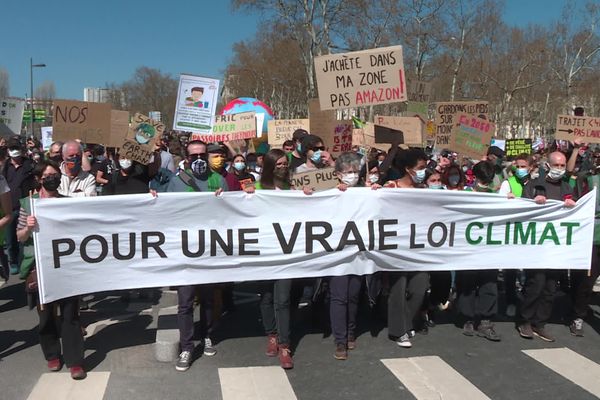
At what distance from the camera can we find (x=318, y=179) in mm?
5082

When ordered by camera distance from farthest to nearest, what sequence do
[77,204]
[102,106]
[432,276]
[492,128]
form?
[492,128]
[102,106]
[432,276]
[77,204]

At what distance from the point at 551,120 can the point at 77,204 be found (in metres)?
62.5

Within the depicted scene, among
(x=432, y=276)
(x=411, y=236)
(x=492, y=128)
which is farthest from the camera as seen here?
(x=492, y=128)

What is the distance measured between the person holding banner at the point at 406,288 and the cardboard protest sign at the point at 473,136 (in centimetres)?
266

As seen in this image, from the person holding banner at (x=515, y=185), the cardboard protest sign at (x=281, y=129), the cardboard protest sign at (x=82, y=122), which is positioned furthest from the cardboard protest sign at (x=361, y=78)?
the cardboard protest sign at (x=281, y=129)

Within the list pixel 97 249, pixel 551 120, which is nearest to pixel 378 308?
pixel 97 249

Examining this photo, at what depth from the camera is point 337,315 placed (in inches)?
191

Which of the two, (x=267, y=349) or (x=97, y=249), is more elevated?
(x=97, y=249)

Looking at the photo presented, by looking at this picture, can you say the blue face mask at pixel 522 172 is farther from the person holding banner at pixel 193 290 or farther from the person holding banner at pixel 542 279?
the person holding banner at pixel 193 290

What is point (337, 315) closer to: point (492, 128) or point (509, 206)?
point (509, 206)

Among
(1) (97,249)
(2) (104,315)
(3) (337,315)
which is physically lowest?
(2) (104,315)

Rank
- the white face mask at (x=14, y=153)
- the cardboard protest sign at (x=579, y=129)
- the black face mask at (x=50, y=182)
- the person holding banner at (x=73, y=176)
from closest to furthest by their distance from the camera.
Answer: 1. the black face mask at (x=50, y=182)
2. the person holding banner at (x=73, y=176)
3. the cardboard protest sign at (x=579, y=129)
4. the white face mask at (x=14, y=153)

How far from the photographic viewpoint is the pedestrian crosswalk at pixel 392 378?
413 centimetres

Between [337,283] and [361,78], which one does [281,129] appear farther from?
[337,283]
